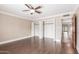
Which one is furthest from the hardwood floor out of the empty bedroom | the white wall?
the white wall

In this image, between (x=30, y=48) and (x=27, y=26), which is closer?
(x=30, y=48)

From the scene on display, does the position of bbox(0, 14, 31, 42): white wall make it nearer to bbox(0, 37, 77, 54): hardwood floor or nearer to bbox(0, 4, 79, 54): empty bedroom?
bbox(0, 4, 79, 54): empty bedroom

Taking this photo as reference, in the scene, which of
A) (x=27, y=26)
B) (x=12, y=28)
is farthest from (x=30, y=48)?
(x=12, y=28)

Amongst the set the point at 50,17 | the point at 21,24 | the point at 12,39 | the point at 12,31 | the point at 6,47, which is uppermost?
the point at 50,17

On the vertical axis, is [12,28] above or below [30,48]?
above

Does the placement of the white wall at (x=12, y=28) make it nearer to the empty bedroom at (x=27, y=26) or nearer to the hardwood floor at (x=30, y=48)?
the empty bedroom at (x=27, y=26)

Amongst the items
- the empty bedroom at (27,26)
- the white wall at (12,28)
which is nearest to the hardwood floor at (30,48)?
the empty bedroom at (27,26)

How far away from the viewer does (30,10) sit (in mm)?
3873

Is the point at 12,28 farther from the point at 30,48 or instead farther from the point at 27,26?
the point at 30,48

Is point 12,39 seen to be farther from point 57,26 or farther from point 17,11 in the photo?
point 57,26

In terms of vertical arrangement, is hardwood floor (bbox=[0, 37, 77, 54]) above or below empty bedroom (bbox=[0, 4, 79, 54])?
below
